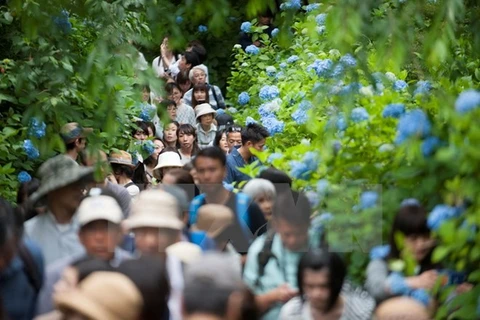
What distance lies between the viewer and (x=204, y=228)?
6.90 metres

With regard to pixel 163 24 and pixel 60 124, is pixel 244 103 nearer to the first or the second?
pixel 60 124

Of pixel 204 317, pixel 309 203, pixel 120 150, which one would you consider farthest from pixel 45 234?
pixel 120 150

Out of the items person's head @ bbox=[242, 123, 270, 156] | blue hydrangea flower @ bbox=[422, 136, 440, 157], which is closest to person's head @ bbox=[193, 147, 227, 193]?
blue hydrangea flower @ bbox=[422, 136, 440, 157]

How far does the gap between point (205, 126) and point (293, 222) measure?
8.21m

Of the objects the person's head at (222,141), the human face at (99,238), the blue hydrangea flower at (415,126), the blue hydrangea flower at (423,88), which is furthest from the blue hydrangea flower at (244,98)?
the blue hydrangea flower at (415,126)

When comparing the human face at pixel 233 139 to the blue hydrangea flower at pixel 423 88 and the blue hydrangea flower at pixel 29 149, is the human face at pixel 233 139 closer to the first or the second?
the blue hydrangea flower at pixel 29 149

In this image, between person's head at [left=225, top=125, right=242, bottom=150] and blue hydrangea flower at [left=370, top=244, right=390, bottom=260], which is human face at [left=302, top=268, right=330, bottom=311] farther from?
person's head at [left=225, top=125, right=242, bottom=150]

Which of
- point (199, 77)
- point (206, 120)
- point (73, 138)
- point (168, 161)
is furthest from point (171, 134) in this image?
point (73, 138)

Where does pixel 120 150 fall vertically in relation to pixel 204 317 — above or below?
above

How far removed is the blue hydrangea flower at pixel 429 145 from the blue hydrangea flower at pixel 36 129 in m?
2.60

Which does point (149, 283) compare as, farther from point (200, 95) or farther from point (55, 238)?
point (200, 95)

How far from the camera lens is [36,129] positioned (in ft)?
25.2

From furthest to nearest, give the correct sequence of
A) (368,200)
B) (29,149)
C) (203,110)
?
1. (203,110)
2. (29,149)
3. (368,200)

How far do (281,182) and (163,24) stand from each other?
4.37 ft
